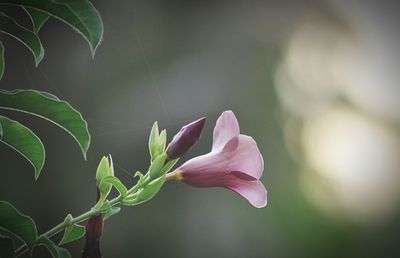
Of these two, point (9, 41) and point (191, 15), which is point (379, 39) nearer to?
point (191, 15)

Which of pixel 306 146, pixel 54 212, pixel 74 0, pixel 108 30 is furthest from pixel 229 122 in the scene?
pixel 306 146

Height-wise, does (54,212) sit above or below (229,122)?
below

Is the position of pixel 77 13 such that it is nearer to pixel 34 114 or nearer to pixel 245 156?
pixel 34 114

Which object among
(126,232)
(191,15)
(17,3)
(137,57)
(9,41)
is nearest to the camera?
(17,3)

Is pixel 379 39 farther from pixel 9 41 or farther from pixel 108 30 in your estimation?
pixel 9 41

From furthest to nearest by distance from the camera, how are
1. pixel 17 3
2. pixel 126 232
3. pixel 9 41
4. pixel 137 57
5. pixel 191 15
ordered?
1. pixel 191 15
2. pixel 137 57
3. pixel 126 232
4. pixel 9 41
5. pixel 17 3

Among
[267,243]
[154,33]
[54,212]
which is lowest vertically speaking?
[267,243]

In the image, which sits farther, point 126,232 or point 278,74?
point 278,74

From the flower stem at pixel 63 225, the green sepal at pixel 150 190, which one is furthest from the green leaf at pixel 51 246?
the green sepal at pixel 150 190
